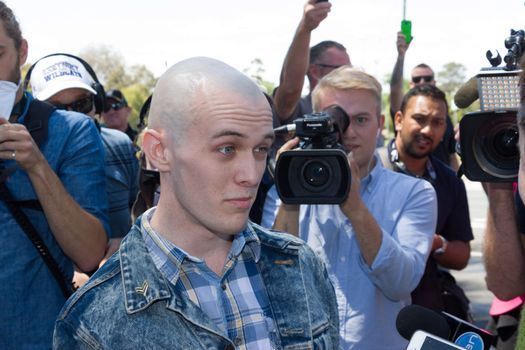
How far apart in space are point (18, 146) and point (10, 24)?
0.48 m

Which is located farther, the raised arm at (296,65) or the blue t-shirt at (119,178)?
the raised arm at (296,65)

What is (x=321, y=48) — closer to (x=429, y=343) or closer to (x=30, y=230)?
(x=30, y=230)

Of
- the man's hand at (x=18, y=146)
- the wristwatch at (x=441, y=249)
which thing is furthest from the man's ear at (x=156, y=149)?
the wristwatch at (x=441, y=249)

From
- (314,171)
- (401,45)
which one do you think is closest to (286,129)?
(314,171)

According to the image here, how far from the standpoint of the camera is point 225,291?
165cm

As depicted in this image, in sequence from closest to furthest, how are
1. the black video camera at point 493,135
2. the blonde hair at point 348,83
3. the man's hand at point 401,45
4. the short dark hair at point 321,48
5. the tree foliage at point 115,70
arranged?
the black video camera at point 493,135, the blonde hair at point 348,83, the short dark hair at point 321,48, the man's hand at point 401,45, the tree foliage at point 115,70

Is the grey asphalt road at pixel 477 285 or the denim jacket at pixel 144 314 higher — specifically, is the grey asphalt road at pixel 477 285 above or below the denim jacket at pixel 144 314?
below

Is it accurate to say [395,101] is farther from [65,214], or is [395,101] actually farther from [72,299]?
[72,299]

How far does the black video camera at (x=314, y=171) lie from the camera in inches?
106

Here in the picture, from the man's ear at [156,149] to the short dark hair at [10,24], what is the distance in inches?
43.3

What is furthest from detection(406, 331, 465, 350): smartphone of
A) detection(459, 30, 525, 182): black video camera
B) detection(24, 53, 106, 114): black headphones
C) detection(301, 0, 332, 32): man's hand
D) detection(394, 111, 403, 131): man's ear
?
detection(394, 111, 403, 131): man's ear

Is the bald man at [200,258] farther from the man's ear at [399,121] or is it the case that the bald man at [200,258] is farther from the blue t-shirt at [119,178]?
the man's ear at [399,121]

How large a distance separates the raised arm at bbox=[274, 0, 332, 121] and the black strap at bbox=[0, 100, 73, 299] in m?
1.65

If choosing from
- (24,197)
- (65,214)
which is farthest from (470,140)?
(24,197)
